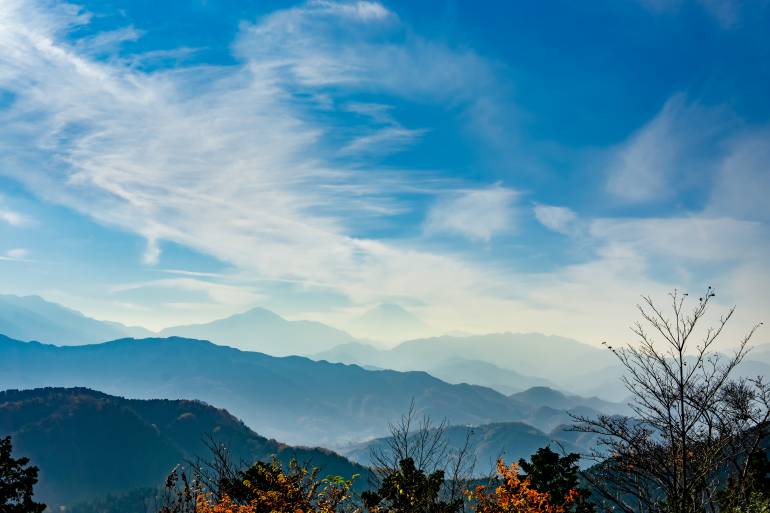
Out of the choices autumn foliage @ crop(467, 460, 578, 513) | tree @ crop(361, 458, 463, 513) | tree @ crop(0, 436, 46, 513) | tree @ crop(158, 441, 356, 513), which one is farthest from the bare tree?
tree @ crop(0, 436, 46, 513)

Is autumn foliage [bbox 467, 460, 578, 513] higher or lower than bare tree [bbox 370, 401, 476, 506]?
lower

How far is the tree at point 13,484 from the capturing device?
95.2 feet

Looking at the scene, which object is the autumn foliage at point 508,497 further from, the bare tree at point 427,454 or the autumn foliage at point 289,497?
the autumn foliage at point 289,497

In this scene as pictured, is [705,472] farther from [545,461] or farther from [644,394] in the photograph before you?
[545,461]

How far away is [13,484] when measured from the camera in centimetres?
2980

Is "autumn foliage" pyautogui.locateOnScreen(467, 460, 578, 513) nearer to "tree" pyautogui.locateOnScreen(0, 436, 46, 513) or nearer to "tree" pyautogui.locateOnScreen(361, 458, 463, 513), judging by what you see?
"tree" pyautogui.locateOnScreen(361, 458, 463, 513)

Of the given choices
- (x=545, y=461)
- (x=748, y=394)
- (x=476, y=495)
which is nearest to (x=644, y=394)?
(x=476, y=495)

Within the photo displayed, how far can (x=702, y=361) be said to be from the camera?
47.5 ft

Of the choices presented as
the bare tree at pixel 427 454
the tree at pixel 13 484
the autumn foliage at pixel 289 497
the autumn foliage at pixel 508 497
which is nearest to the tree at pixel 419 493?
the bare tree at pixel 427 454

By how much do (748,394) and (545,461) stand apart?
896 inches

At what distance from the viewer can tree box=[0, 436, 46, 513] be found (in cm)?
2903

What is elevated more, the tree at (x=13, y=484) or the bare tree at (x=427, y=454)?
the bare tree at (x=427, y=454)

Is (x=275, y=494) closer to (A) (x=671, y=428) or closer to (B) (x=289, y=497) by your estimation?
(B) (x=289, y=497)

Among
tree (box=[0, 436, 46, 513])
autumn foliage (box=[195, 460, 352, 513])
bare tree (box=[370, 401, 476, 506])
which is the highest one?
bare tree (box=[370, 401, 476, 506])
